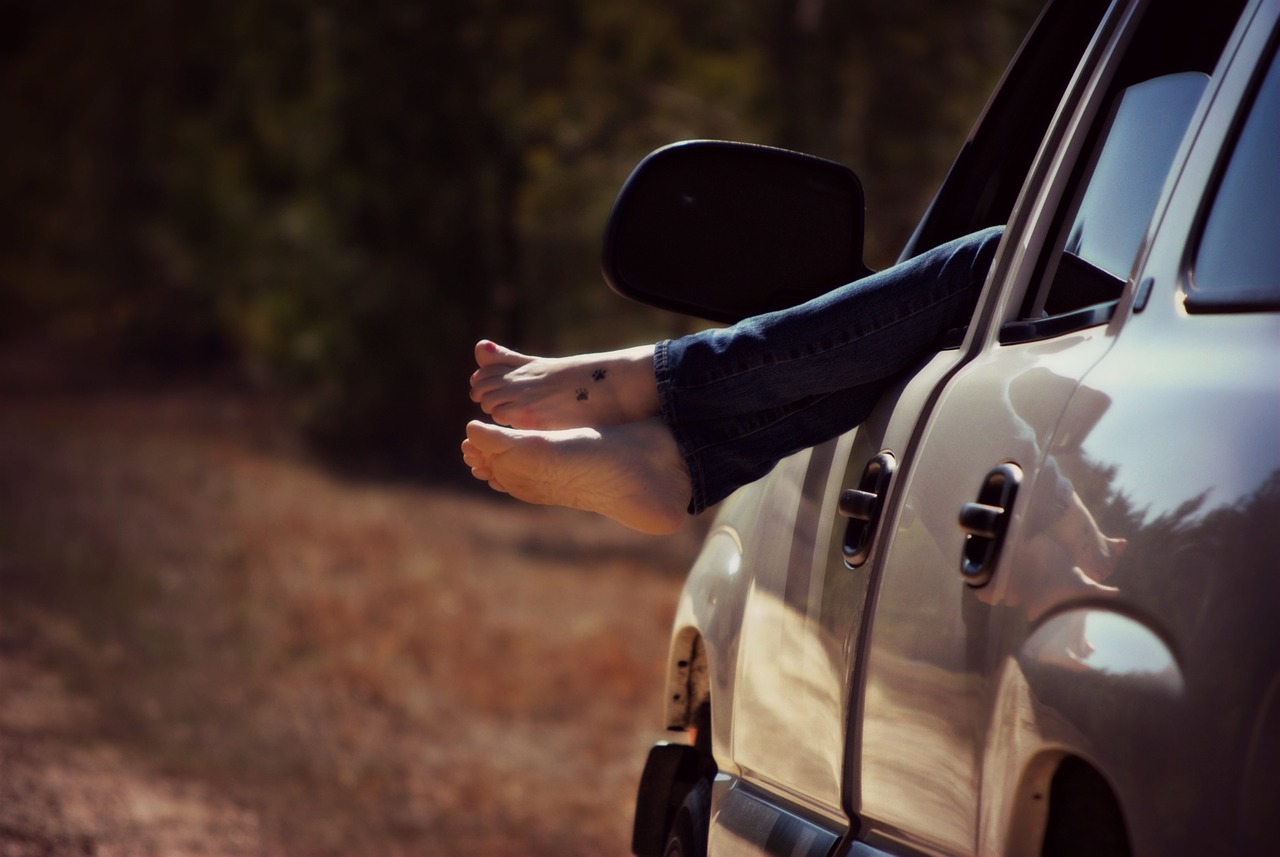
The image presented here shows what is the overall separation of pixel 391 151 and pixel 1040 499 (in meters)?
19.8

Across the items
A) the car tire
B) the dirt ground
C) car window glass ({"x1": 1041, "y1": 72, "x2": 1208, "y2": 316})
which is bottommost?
the dirt ground

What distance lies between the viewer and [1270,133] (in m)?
1.66

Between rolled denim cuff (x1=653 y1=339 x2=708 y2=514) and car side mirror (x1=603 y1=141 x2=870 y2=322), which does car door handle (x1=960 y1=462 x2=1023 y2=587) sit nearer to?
rolled denim cuff (x1=653 y1=339 x2=708 y2=514)

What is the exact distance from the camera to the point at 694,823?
117 inches

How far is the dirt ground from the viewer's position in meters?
6.50

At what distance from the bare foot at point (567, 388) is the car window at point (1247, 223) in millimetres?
1057

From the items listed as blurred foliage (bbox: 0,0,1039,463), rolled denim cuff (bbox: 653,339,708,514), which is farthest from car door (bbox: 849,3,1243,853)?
blurred foliage (bbox: 0,0,1039,463)

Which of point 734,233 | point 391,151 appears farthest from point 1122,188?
point 391,151

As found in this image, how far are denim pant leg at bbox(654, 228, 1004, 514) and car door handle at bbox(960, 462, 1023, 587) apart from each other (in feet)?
1.73

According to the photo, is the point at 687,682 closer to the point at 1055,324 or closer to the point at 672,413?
the point at 672,413

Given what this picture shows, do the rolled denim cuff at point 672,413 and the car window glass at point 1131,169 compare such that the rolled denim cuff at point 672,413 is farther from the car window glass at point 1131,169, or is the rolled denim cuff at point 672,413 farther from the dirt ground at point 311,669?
the dirt ground at point 311,669

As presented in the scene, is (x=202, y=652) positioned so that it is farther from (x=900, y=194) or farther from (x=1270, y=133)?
(x=1270, y=133)

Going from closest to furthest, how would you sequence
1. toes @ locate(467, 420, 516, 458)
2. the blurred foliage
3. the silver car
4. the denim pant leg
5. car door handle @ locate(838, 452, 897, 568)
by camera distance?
the silver car, car door handle @ locate(838, 452, 897, 568), the denim pant leg, toes @ locate(467, 420, 516, 458), the blurred foliage

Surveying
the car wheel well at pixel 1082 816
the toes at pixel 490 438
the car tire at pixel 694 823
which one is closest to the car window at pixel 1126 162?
the car wheel well at pixel 1082 816
